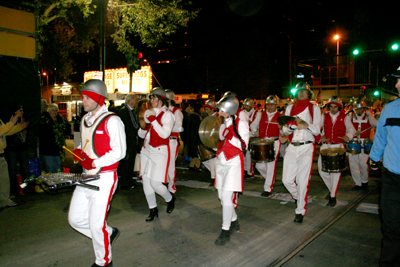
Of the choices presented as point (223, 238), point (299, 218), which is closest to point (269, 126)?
point (299, 218)

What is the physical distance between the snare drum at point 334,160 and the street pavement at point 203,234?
82 cm

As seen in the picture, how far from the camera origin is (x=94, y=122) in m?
3.87

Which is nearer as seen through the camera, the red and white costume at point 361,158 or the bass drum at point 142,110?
the bass drum at point 142,110

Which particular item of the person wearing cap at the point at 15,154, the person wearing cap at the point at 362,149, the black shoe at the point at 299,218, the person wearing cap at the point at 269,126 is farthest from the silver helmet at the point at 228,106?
the person wearing cap at the point at 15,154

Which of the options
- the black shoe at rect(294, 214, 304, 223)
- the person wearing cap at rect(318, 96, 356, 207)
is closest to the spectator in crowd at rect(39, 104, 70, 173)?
the black shoe at rect(294, 214, 304, 223)

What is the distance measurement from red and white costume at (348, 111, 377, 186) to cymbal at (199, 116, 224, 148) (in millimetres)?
5091

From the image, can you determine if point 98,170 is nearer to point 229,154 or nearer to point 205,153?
point 229,154

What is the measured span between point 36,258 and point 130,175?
4.29 meters

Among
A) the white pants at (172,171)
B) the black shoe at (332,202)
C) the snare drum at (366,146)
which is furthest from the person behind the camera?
the snare drum at (366,146)

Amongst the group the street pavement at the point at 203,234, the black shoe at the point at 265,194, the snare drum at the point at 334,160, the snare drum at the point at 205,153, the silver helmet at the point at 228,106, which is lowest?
the street pavement at the point at 203,234

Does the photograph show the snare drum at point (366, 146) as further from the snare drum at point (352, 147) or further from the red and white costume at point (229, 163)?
the red and white costume at point (229, 163)

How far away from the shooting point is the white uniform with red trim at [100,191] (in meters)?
3.72

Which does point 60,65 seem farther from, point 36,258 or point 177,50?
point 177,50

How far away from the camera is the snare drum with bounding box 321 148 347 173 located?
21.2ft
